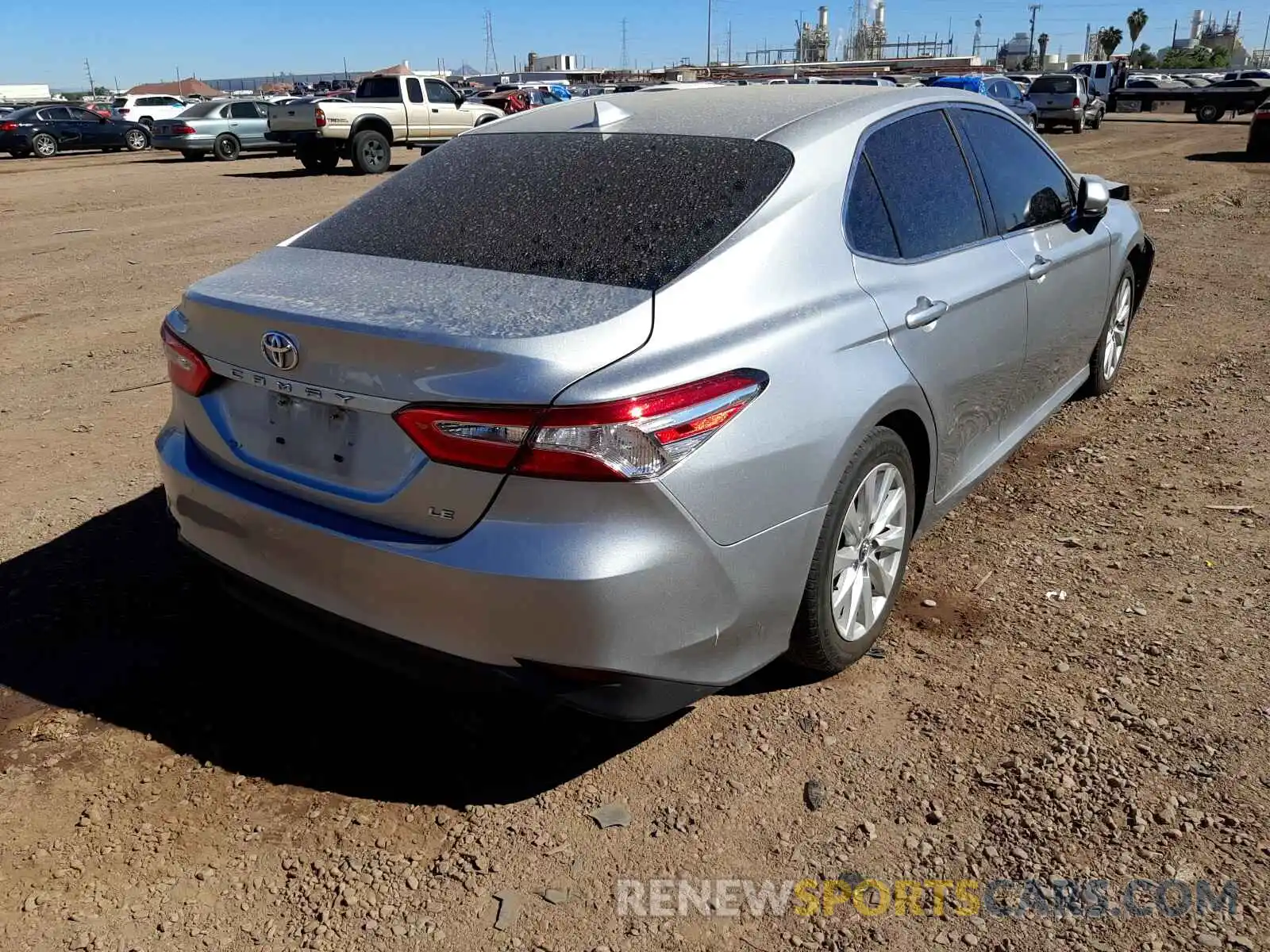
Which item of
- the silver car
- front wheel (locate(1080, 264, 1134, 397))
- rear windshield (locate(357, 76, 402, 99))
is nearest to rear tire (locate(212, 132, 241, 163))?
rear windshield (locate(357, 76, 402, 99))

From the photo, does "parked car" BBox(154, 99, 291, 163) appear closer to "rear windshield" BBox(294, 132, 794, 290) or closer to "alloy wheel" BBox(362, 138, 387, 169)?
"alloy wheel" BBox(362, 138, 387, 169)

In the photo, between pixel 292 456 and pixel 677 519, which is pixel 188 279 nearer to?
pixel 292 456

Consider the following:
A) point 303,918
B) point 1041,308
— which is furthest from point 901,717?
point 1041,308

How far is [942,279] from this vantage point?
346 cm

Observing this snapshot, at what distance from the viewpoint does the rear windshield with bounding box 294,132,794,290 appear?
2.81m

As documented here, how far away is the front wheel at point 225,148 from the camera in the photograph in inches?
1056

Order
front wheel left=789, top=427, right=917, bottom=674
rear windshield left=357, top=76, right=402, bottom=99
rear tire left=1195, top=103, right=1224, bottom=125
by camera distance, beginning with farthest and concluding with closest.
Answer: rear tire left=1195, top=103, right=1224, bottom=125
rear windshield left=357, top=76, right=402, bottom=99
front wheel left=789, top=427, right=917, bottom=674

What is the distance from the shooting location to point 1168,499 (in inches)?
182

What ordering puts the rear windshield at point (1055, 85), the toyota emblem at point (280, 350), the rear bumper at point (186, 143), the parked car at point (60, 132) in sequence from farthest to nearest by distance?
the rear windshield at point (1055, 85) < the parked car at point (60, 132) < the rear bumper at point (186, 143) < the toyota emblem at point (280, 350)

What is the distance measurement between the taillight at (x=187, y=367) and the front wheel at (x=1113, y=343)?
4.33 m

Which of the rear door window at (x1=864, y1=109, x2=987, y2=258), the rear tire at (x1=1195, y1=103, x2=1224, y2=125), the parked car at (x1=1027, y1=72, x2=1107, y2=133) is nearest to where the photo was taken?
the rear door window at (x1=864, y1=109, x2=987, y2=258)

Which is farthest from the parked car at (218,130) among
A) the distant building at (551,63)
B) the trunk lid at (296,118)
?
the distant building at (551,63)

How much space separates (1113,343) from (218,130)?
25962 mm

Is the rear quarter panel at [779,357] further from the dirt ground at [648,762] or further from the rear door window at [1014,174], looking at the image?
the rear door window at [1014,174]
